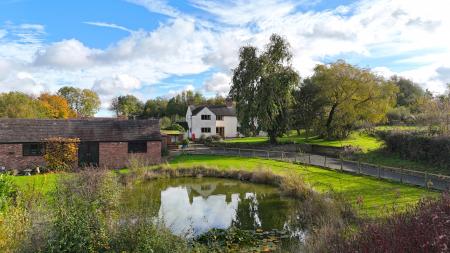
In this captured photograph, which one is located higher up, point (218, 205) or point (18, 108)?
point (18, 108)

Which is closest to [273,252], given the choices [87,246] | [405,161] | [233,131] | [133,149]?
[87,246]

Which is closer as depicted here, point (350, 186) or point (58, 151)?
point (350, 186)

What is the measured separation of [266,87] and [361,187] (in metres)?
22.1

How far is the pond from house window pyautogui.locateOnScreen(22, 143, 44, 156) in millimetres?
11126

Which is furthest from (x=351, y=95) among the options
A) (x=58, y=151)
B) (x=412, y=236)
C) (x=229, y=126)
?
(x=412, y=236)

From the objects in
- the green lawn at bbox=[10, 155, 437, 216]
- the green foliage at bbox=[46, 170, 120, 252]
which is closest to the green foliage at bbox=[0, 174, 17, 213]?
the green lawn at bbox=[10, 155, 437, 216]

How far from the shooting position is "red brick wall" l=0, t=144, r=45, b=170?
1158 inches

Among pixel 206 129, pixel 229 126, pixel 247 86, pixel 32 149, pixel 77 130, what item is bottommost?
pixel 32 149

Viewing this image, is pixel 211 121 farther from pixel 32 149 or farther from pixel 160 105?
pixel 32 149

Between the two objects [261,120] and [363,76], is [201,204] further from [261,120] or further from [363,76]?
[363,76]

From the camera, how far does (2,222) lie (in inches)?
370

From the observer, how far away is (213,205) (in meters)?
20.3

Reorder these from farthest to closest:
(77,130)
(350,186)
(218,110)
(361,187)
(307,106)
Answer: (218,110), (307,106), (77,130), (350,186), (361,187)

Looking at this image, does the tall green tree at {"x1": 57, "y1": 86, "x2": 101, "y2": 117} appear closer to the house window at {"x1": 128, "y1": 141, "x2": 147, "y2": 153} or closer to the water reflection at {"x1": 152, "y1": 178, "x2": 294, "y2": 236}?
the house window at {"x1": 128, "y1": 141, "x2": 147, "y2": 153}
